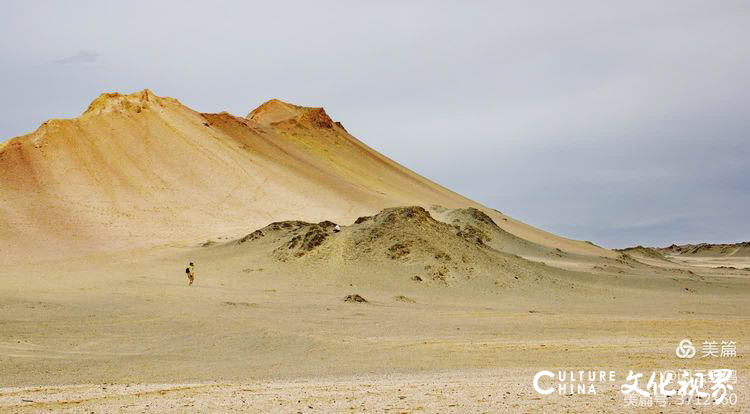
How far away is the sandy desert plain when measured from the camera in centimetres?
1237

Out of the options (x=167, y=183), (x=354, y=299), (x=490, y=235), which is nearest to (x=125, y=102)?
(x=167, y=183)

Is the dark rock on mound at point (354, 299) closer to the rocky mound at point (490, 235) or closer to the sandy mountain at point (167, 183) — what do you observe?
the rocky mound at point (490, 235)

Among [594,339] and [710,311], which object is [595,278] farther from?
[594,339]

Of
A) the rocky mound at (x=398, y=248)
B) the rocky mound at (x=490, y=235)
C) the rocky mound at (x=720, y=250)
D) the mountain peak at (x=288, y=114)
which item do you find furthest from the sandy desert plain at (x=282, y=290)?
the rocky mound at (x=720, y=250)

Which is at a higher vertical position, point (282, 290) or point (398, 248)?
point (398, 248)

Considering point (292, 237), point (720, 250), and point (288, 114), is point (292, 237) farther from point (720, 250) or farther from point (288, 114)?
point (720, 250)

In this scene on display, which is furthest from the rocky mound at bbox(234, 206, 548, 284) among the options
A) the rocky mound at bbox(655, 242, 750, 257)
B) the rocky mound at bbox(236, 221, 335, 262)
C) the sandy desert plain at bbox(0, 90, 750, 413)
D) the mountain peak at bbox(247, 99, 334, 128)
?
the rocky mound at bbox(655, 242, 750, 257)

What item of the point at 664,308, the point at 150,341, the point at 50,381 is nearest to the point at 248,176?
the point at 664,308

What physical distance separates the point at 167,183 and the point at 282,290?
26.9 meters

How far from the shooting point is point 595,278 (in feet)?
119

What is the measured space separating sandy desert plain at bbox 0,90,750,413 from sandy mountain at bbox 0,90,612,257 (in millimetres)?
175

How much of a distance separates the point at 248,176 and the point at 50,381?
45.6 metres

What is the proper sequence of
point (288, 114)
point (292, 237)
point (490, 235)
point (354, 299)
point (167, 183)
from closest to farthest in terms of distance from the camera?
1. point (354, 299)
2. point (292, 237)
3. point (490, 235)
4. point (167, 183)
5. point (288, 114)

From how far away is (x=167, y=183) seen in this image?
55.5 meters
